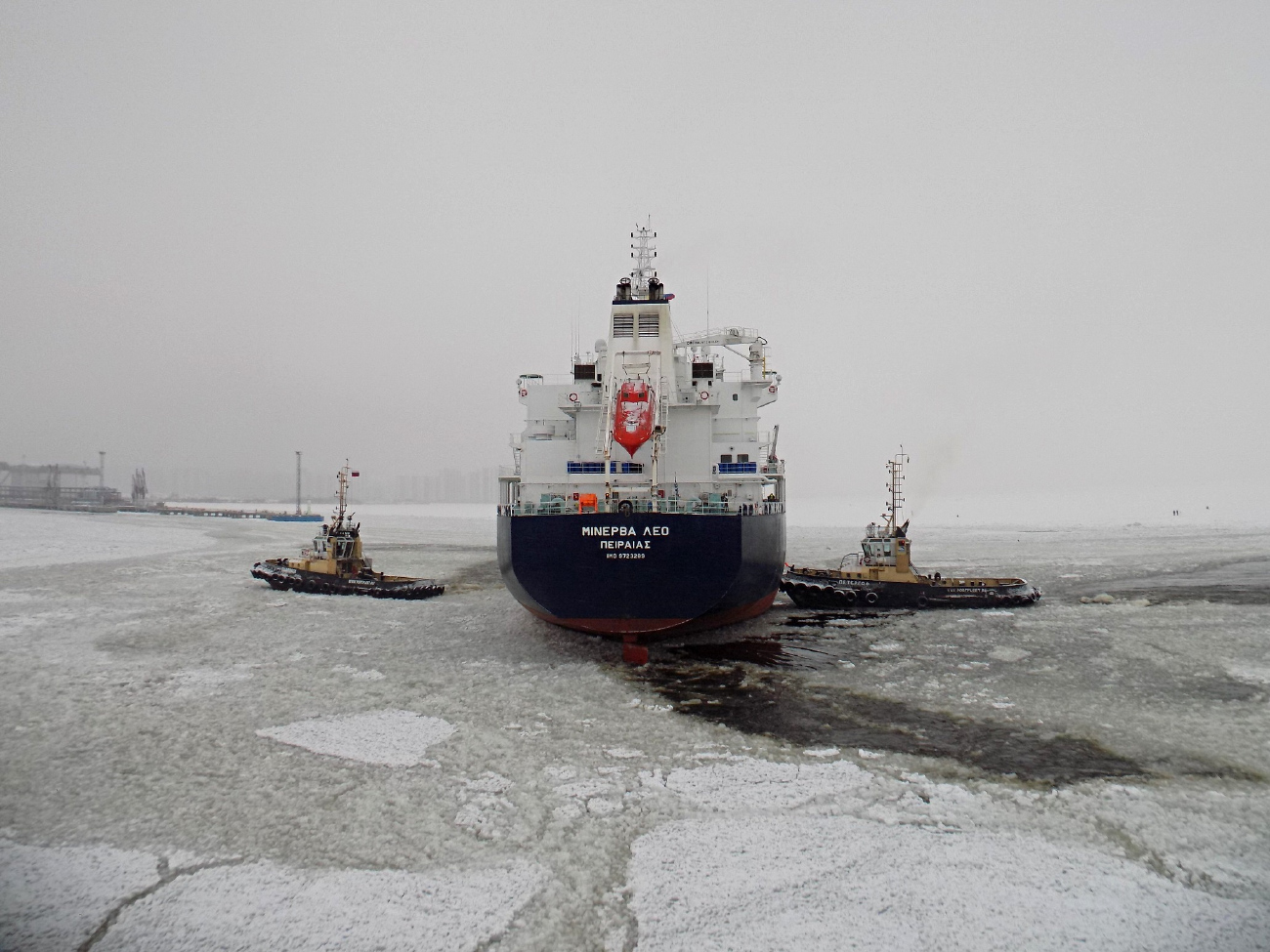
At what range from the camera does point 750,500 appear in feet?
49.4

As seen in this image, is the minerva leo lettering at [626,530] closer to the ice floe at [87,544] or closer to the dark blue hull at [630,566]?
Answer: the dark blue hull at [630,566]

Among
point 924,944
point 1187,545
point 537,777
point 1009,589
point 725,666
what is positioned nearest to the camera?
point 924,944

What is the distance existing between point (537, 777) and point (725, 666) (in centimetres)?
565

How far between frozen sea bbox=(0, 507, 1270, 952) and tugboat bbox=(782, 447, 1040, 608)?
381cm

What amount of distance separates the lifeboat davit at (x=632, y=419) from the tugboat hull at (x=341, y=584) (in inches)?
376

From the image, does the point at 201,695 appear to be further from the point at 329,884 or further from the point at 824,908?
the point at 824,908

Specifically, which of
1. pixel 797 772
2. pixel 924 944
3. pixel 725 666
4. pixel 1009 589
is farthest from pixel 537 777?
pixel 1009 589

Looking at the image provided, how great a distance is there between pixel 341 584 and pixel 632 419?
11557 mm

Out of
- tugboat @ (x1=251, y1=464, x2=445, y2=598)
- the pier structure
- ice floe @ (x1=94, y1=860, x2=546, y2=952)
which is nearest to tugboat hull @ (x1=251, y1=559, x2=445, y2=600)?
→ tugboat @ (x1=251, y1=464, x2=445, y2=598)

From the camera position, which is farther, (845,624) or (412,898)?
(845,624)

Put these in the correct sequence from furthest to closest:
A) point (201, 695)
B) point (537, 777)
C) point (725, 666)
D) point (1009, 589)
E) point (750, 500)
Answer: point (1009, 589)
point (750, 500)
point (725, 666)
point (201, 695)
point (537, 777)

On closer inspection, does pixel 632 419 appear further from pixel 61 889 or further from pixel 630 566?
pixel 61 889

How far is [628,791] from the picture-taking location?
6629 mm

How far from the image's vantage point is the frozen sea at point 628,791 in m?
4.67
